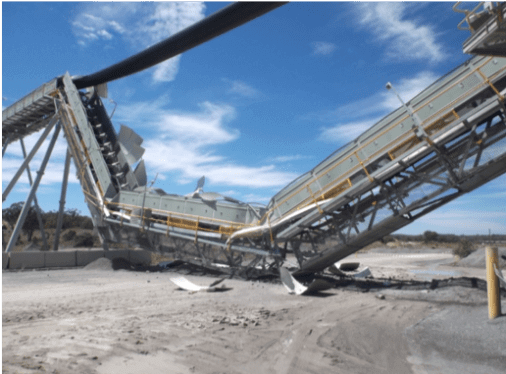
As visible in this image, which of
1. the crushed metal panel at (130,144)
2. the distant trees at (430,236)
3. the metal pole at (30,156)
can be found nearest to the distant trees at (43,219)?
the metal pole at (30,156)

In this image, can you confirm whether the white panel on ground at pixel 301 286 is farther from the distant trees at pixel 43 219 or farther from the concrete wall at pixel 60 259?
the distant trees at pixel 43 219

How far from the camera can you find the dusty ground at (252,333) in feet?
16.8

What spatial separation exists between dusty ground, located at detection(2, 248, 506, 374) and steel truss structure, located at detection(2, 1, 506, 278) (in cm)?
241

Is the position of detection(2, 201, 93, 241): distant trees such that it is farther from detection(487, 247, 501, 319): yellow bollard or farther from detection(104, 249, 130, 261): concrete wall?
detection(487, 247, 501, 319): yellow bollard

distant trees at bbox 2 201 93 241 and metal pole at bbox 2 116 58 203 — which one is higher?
distant trees at bbox 2 201 93 241

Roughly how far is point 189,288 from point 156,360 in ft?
22.2

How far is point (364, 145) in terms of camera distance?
446 inches

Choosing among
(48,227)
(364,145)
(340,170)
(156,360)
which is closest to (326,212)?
(340,170)

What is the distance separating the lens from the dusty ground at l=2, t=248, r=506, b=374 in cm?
513

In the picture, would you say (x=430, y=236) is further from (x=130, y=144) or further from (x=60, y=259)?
(x=60, y=259)

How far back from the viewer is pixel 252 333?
263 inches

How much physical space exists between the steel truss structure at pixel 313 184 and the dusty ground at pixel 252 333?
7.90ft

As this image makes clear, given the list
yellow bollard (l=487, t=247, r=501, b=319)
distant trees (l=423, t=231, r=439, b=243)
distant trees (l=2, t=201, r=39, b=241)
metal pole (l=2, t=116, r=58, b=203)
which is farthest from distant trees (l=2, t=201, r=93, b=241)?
distant trees (l=423, t=231, r=439, b=243)

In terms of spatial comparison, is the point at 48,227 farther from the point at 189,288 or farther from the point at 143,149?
the point at 189,288
